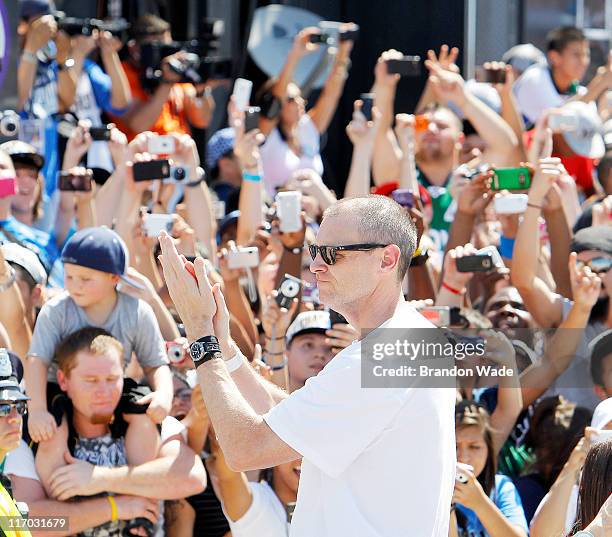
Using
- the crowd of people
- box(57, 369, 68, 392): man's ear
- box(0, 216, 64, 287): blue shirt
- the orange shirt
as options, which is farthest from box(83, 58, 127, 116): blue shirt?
box(57, 369, 68, 392): man's ear

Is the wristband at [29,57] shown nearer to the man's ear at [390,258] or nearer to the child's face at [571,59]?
the child's face at [571,59]

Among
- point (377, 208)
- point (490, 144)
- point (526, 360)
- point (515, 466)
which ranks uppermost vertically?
point (377, 208)

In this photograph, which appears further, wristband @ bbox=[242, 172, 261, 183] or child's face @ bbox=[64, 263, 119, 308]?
wristband @ bbox=[242, 172, 261, 183]

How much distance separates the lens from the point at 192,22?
29.1 feet

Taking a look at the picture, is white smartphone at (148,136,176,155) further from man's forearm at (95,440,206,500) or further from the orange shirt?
man's forearm at (95,440,206,500)

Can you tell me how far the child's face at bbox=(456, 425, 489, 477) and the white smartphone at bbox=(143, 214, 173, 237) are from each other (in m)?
1.64

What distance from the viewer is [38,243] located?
5289 millimetres

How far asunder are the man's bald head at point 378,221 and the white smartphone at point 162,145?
299cm

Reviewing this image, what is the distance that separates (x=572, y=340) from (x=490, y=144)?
196 centimetres

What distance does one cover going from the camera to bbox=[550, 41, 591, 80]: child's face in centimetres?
791

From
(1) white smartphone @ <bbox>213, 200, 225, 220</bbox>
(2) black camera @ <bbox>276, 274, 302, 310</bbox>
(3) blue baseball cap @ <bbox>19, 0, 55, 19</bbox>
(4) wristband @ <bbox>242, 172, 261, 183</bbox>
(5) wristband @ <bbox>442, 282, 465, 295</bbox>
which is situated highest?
(3) blue baseball cap @ <bbox>19, 0, 55, 19</bbox>

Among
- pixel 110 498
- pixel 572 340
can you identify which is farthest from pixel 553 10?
pixel 110 498

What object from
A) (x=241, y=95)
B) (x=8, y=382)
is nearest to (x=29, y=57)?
(x=241, y=95)

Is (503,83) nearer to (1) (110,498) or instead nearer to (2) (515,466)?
(2) (515,466)
